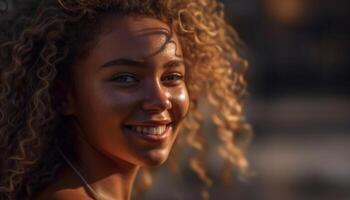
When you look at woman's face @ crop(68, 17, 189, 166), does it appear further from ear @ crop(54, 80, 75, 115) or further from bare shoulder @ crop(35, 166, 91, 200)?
bare shoulder @ crop(35, 166, 91, 200)

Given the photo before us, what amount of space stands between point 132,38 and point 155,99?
0.19 metres

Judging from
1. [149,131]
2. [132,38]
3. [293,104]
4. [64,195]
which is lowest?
[293,104]

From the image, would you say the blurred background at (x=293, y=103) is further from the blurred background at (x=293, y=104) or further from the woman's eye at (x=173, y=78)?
the woman's eye at (x=173, y=78)

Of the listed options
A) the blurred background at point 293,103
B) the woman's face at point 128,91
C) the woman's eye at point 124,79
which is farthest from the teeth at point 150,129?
the blurred background at point 293,103

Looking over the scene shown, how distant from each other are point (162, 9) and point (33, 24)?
40 cm

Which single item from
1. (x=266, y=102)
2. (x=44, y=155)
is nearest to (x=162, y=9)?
(x=44, y=155)

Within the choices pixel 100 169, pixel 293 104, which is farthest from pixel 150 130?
pixel 293 104

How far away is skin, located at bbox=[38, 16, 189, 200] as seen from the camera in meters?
3.21

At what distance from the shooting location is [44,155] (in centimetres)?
333

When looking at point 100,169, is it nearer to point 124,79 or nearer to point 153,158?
point 153,158

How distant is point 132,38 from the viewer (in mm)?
3221

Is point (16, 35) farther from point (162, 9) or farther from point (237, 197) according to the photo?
point (237, 197)

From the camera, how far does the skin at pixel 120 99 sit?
3.21 m

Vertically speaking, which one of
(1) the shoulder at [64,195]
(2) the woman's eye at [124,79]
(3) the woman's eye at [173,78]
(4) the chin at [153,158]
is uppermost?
(2) the woman's eye at [124,79]
